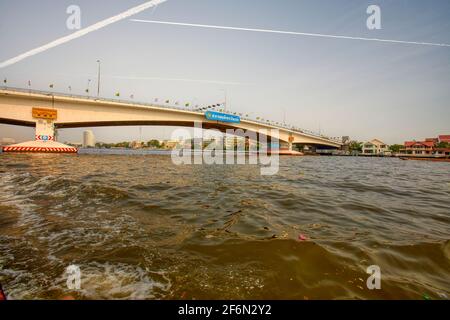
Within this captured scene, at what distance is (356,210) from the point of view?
573 centimetres

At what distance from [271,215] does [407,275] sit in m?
2.69

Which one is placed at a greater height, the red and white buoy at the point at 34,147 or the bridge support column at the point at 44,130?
the bridge support column at the point at 44,130

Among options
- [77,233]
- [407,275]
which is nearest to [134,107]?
[77,233]

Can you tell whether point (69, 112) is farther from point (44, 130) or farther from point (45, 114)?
point (44, 130)

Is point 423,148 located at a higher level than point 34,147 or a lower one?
higher

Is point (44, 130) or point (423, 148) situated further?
point (423, 148)
